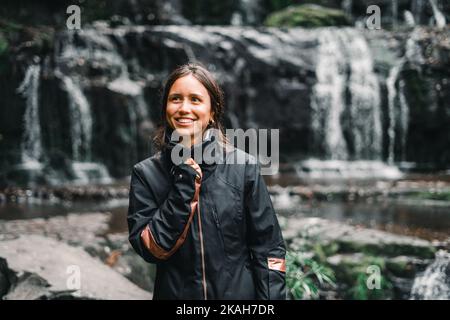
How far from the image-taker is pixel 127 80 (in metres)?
12.1

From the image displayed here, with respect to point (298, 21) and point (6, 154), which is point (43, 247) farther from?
point (298, 21)

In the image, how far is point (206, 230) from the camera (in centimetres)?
196

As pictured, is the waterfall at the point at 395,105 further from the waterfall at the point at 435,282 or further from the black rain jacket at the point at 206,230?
the black rain jacket at the point at 206,230

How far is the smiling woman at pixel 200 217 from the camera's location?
1904 mm

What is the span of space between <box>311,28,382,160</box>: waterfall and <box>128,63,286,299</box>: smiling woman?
10.9m

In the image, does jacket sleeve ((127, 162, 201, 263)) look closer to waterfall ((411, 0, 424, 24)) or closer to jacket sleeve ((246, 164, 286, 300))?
jacket sleeve ((246, 164, 286, 300))

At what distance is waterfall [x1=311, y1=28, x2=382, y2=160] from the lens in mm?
12523

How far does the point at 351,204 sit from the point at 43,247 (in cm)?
521

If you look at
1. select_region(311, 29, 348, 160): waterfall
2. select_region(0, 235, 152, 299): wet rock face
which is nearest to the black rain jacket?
select_region(0, 235, 152, 299): wet rock face

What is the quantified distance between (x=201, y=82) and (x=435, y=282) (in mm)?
3342

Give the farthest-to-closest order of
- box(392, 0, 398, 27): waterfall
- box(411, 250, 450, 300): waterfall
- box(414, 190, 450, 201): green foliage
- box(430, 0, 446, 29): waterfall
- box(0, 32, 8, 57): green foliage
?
box(392, 0, 398, 27): waterfall
box(430, 0, 446, 29): waterfall
box(0, 32, 8, 57): green foliage
box(414, 190, 450, 201): green foliage
box(411, 250, 450, 300): waterfall

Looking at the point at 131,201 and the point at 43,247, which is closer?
the point at 131,201
